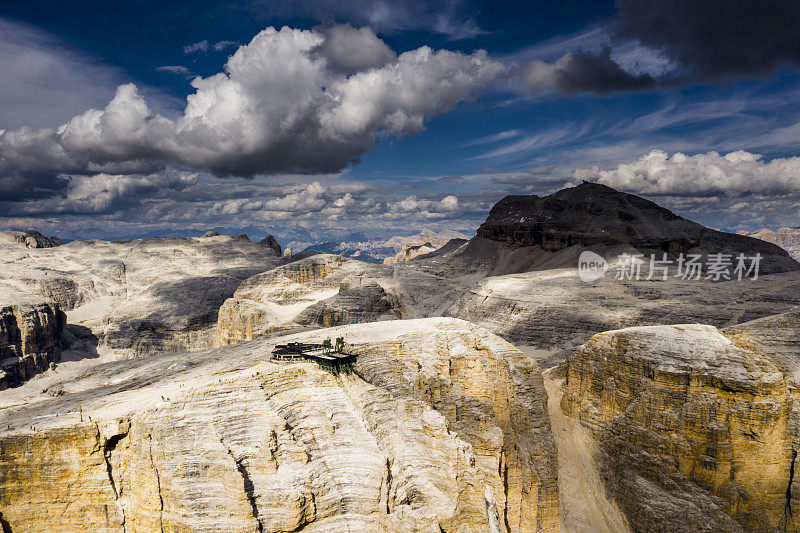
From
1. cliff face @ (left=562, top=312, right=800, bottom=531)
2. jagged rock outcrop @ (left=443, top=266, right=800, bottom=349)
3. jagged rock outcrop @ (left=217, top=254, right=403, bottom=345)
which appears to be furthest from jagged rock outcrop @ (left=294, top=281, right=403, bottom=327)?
cliff face @ (left=562, top=312, right=800, bottom=531)

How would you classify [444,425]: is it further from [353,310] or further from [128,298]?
[128,298]

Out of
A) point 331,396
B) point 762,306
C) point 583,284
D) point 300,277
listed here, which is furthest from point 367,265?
point 331,396

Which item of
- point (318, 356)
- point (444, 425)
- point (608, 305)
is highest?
point (318, 356)

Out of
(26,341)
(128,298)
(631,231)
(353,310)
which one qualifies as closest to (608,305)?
(353,310)

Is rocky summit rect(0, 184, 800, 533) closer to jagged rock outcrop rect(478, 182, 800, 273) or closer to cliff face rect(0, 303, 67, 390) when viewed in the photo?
jagged rock outcrop rect(478, 182, 800, 273)

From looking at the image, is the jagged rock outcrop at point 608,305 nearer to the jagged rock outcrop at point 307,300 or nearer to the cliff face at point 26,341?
the jagged rock outcrop at point 307,300

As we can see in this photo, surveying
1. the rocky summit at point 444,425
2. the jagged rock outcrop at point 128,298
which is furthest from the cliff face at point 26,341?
the rocky summit at point 444,425

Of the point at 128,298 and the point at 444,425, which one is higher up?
the point at 444,425

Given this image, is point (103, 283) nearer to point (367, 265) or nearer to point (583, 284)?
point (367, 265)
